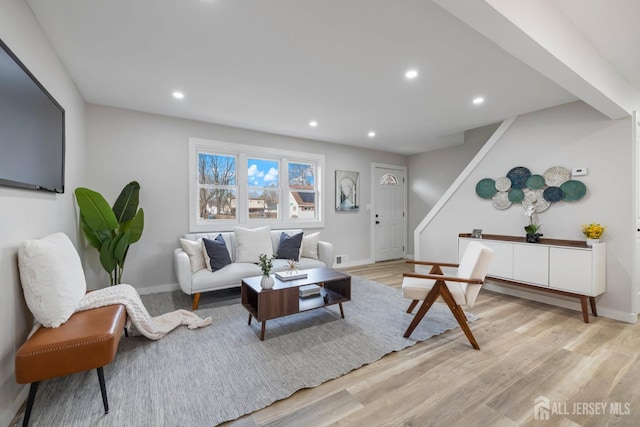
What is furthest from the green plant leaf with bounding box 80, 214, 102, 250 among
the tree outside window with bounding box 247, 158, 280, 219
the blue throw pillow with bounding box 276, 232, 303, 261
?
the blue throw pillow with bounding box 276, 232, 303, 261

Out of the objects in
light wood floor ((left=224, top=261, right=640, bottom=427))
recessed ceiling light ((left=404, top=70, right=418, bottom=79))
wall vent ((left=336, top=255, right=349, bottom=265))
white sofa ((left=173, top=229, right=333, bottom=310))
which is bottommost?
light wood floor ((left=224, top=261, right=640, bottom=427))

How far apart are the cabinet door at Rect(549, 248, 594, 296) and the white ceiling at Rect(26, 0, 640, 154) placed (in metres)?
1.77

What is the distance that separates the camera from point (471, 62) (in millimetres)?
2316

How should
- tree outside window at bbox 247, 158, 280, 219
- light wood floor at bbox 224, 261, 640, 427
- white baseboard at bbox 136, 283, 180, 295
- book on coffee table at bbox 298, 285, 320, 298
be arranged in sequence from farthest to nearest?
tree outside window at bbox 247, 158, 280, 219 < white baseboard at bbox 136, 283, 180, 295 < book on coffee table at bbox 298, 285, 320, 298 < light wood floor at bbox 224, 261, 640, 427

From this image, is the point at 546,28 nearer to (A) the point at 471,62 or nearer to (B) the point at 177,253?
(A) the point at 471,62

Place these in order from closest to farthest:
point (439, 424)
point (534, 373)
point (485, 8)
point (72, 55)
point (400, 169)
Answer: point (485, 8)
point (439, 424)
point (534, 373)
point (72, 55)
point (400, 169)

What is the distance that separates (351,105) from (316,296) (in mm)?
2341

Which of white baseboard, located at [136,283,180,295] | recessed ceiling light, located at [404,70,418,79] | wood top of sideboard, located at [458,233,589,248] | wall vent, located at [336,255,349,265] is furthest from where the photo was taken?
wall vent, located at [336,255,349,265]

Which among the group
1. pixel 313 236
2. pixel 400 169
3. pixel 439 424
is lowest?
pixel 439 424

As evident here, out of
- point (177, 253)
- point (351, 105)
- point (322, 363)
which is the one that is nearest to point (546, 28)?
point (351, 105)

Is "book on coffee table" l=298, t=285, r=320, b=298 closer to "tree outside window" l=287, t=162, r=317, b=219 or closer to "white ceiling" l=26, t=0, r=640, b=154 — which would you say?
"tree outside window" l=287, t=162, r=317, b=219

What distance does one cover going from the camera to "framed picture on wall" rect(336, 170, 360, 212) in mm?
5207

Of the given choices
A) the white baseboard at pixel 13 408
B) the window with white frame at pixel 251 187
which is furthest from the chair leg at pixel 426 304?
the window with white frame at pixel 251 187

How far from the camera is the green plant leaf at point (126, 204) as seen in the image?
315cm
